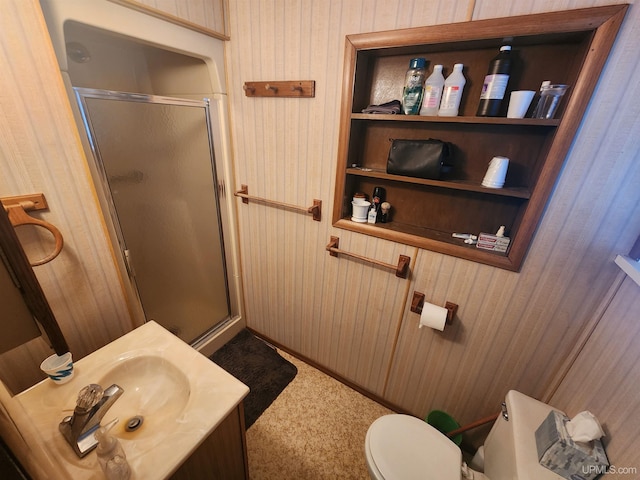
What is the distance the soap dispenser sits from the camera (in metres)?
0.63

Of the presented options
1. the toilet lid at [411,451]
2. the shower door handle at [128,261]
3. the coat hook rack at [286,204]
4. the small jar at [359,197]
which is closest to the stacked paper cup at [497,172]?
the small jar at [359,197]

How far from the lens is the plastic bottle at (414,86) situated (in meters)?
1.10

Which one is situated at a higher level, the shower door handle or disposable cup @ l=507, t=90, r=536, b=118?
disposable cup @ l=507, t=90, r=536, b=118

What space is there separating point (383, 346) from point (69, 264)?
5.25ft

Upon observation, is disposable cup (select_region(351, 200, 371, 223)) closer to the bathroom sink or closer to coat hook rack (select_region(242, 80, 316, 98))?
coat hook rack (select_region(242, 80, 316, 98))

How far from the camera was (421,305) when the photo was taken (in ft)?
4.38

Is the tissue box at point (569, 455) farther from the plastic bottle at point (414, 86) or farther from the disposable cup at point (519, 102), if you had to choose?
the plastic bottle at point (414, 86)

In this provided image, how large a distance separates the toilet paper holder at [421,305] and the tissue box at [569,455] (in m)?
0.49

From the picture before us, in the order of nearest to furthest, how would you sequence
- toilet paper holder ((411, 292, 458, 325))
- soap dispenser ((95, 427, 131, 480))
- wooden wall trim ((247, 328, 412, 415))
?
soap dispenser ((95, 427, 131, 480)) < toilet paper holder ((411, 292, 458, 325)) < wooden wall trim ((247, 328, 412, 415))

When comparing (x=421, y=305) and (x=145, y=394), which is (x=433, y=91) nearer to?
(x=421, y=305)

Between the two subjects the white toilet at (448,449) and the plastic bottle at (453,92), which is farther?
the plastic bottle at (453,92)

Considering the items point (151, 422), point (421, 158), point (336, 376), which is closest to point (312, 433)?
point (336, 376)

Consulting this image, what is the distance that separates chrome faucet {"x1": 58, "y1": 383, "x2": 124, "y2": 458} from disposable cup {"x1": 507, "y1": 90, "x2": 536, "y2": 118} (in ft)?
5.46

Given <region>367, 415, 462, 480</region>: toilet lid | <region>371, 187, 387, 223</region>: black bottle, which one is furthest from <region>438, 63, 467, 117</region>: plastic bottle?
<region>367, 415, 462, 480</region>: toilet lid
